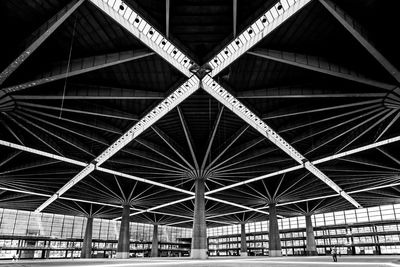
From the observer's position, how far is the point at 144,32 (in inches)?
685

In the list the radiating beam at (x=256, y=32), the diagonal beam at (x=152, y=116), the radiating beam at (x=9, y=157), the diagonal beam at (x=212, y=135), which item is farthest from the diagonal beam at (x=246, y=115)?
the radiating beam at (x=9, y=157)

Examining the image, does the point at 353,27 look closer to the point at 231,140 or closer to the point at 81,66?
the point at 81,66

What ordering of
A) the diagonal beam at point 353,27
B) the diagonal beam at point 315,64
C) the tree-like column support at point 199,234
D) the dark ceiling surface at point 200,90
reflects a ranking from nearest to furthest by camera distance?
the diagonal beam at point 353,27 → the dark ceiling surface at point 200,90 → the diagonal beam at point 315,64 → the tree-like column support at point 199,234

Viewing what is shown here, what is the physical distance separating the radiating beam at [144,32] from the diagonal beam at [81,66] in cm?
142

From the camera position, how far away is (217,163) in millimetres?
39750

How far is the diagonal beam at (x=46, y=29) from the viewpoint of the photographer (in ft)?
51.7

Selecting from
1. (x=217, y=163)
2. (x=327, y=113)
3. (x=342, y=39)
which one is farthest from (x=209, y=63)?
(x=217, y=163)

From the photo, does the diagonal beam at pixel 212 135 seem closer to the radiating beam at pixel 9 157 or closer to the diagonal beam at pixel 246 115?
the diagonal beam at pixel 246 115

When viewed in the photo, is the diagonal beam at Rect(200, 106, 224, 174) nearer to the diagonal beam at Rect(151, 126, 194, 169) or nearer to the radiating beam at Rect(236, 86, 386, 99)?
the diagonal beam at Rect(151, 126, 194, 169)

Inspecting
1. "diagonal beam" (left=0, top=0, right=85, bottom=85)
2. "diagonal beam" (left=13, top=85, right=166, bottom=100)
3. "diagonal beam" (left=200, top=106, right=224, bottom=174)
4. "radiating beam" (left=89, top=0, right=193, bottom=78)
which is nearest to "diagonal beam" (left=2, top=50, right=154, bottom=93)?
"radiating beam" (left=89, top=0, right=193, bottom=78)

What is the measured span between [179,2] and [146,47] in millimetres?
3847

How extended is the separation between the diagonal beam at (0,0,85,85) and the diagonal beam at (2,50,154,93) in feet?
6.52

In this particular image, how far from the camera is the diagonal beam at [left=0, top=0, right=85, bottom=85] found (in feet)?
51.7

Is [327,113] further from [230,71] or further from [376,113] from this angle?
[230,71]
